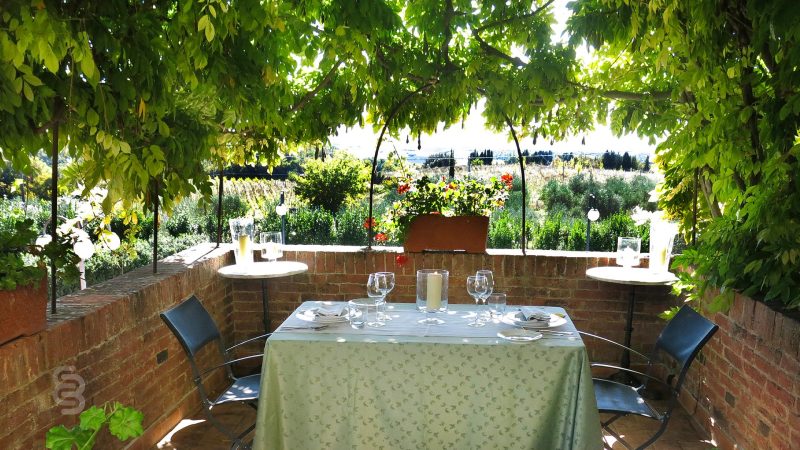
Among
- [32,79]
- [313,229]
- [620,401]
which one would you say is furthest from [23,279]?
[313,229]

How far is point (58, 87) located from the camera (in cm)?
210

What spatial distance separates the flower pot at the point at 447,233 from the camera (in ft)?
14.1

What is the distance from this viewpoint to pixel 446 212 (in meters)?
4.36

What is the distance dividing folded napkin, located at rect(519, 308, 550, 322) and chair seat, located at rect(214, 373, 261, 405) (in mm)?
1231

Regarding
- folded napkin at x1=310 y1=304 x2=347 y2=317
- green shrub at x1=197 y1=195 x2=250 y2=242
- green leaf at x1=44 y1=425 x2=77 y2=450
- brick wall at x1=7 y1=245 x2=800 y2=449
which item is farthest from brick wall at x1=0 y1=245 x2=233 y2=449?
green shrub at x1=197 y1=195 x2=250 y2=242

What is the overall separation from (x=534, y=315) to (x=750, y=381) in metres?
1.08

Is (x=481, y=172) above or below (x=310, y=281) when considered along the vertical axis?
above

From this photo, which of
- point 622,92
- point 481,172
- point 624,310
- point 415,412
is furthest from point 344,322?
point 481,172

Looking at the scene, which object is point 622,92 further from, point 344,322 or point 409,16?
point 344,322

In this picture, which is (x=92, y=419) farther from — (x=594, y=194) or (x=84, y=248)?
(x=594, y=194)

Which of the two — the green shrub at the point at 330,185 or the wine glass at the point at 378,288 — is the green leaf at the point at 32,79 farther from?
the green shrub at the point at 330,185

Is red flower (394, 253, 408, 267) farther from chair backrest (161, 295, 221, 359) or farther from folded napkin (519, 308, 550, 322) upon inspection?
chair backrest (161, 295, 221, 359)

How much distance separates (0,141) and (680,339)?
2.80 meters

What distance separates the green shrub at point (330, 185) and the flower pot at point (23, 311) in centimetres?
954
